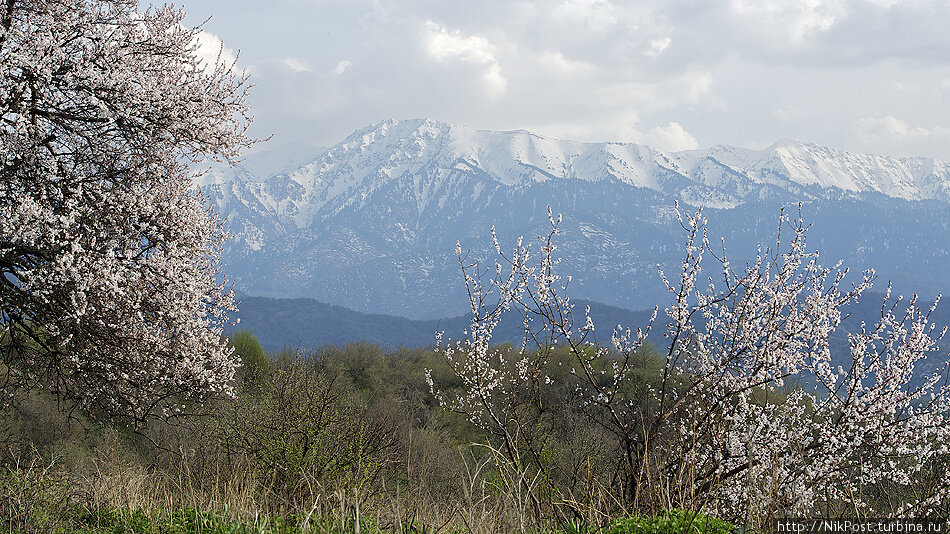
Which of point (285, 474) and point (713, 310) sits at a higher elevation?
point (713, 310)

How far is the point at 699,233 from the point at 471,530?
13.3ft

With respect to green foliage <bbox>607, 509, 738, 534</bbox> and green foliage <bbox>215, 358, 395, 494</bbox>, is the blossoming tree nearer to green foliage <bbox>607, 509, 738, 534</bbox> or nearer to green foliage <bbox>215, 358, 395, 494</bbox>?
green foliage <bbox>215, 358, 395, 494</bbox>

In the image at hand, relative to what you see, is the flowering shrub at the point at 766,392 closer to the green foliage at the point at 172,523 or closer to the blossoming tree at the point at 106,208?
the green foliage at the point at 172,523

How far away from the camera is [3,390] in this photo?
9180 mm

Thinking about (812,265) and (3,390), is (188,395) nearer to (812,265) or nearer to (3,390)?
(3,390)

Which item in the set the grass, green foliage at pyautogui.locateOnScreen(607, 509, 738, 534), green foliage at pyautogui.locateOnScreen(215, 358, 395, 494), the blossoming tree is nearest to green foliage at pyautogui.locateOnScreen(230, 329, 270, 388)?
green foliage at pyautogui.locateOnScreen(215, 358, 395, 494)

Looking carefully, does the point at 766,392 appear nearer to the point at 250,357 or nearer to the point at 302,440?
the point at 302,440

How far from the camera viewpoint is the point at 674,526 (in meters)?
4.13

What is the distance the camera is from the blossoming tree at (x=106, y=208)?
26.8 ft

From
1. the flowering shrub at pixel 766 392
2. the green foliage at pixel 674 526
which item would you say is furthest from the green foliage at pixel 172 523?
the green foliage at pixel 674 526

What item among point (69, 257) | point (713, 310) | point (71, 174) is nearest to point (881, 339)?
point (713, 310)

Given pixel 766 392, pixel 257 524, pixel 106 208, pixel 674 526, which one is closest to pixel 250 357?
pixel 106 208

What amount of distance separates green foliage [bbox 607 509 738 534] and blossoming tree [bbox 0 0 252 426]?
6084 millimetres

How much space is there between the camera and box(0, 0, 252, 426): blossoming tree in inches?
322
